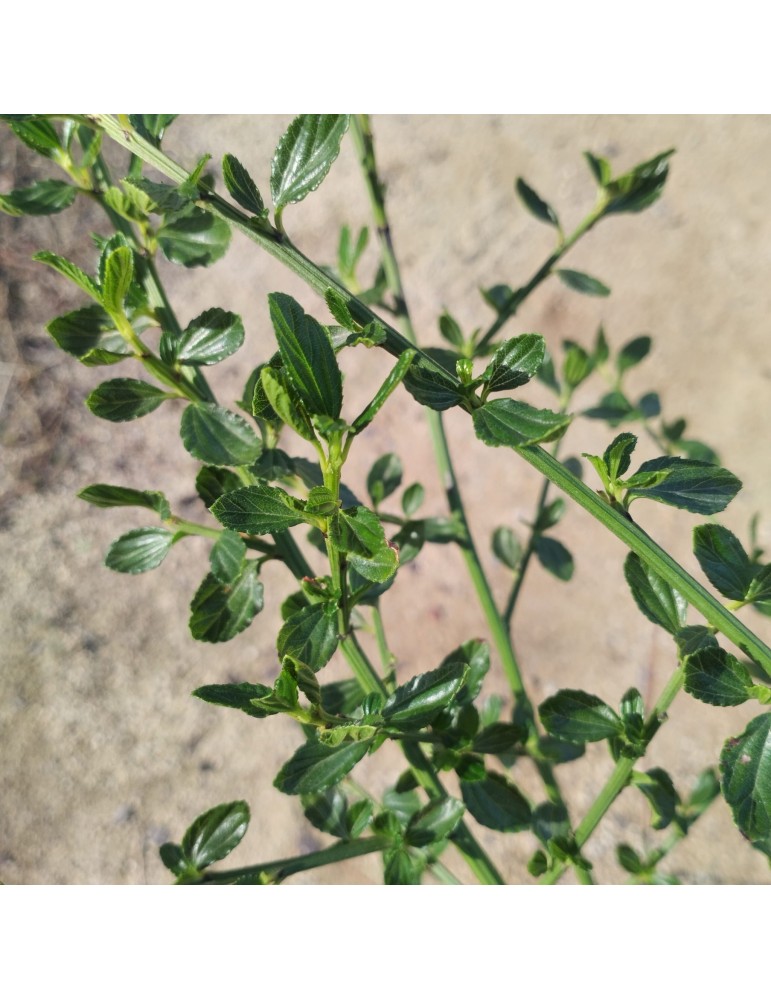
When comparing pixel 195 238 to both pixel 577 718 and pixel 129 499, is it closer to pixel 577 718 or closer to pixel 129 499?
pixel 129 499

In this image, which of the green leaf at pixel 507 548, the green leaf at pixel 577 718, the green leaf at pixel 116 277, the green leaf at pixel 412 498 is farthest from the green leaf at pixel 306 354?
the green leaf at pixel 507 548

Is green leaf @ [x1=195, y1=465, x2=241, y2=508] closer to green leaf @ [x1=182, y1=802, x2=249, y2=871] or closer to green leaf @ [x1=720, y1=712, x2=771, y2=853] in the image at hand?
green leaf @ [x1=182, y1=802, x2=249, y2=871]

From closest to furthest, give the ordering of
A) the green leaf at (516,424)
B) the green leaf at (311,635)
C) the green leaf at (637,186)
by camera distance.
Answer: the green leaf at (516,424) < the green leaf at (311,635) < the green leaf at (637,186)

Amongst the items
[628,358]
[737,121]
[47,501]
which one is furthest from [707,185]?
[47,501]

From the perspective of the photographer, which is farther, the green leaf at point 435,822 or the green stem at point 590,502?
the green leaf at point 435,822

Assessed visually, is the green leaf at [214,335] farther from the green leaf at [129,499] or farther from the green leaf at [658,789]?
the green leaf at [658,789]

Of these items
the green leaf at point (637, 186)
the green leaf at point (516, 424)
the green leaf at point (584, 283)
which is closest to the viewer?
the green leaf at point (516, 424)

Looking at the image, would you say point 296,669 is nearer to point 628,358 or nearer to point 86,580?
point 628,358

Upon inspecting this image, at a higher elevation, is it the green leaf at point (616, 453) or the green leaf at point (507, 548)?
the green leaf at point (616, 453)
